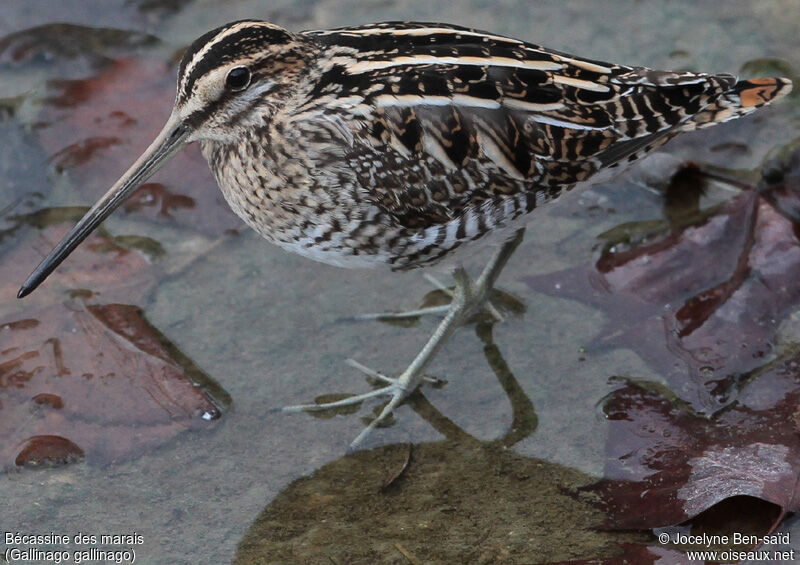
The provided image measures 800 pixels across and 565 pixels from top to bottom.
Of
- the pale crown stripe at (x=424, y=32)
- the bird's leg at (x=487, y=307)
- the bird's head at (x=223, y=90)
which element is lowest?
the bird's leg at (x=487, y=307)

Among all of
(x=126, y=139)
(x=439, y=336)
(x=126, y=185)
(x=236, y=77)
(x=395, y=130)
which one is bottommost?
(x=439, y=336)

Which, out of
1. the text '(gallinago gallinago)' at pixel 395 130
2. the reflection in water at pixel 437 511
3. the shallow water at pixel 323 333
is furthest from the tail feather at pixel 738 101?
the reflection in water at pixel 437 511

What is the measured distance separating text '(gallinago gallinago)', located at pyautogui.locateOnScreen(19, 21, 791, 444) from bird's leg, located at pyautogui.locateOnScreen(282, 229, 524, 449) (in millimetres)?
433

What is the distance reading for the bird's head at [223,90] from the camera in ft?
13.6

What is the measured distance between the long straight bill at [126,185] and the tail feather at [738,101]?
207 centimetres

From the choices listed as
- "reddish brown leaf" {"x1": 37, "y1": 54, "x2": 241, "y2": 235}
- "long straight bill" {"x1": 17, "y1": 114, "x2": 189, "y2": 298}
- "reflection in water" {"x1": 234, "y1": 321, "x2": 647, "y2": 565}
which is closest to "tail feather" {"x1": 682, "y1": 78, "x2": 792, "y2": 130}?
"reflection in water" {"x1": 234, "y1": 321, "x2": 647, "y2": 565}

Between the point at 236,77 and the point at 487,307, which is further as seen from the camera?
the point at 487,307

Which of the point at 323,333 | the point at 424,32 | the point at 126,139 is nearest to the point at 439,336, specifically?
the point at 323,333

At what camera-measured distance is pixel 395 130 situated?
164 inches

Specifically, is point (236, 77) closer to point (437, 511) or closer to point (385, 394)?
point (385, 394)

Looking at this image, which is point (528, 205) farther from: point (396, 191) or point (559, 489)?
point (559, 489)

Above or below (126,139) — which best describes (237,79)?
→ above

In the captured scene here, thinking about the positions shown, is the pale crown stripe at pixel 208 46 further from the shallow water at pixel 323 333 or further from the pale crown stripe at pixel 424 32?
the shallow water at pixel 323 333

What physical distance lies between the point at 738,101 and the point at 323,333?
2034 millimetres
